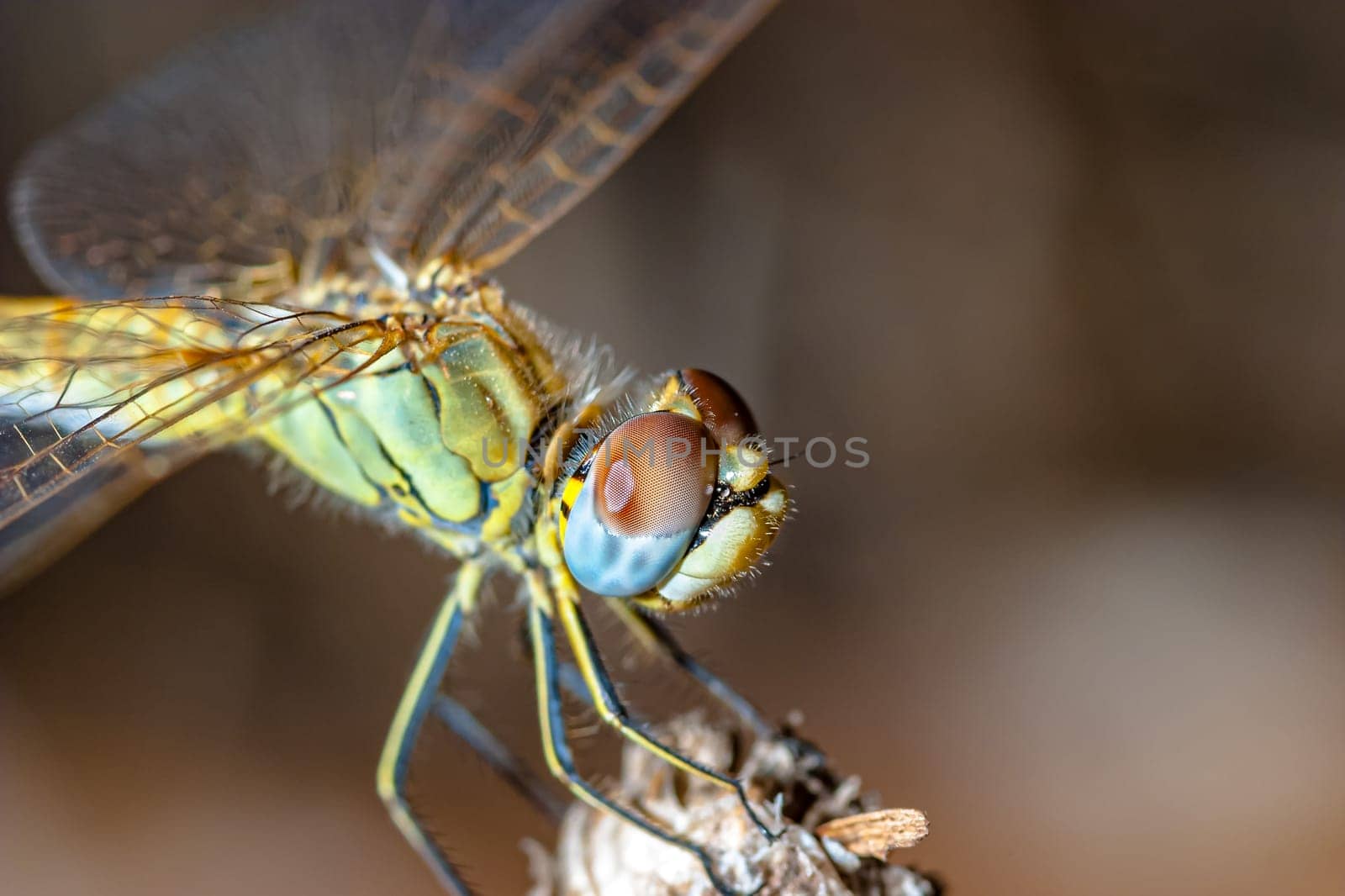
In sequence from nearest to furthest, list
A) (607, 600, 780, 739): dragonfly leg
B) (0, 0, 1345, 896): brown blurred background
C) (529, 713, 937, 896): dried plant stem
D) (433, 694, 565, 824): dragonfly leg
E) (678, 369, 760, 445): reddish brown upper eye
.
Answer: (529, 713, 937, 896): dried plant stem → (678, 369, 760, 445): reddish brown upper eye → (607, 600, 780, 739): dragonfly leg → (433, 694, 565, 824): dragonfly leg → (0, 0, 1345, 896): brown blurred background

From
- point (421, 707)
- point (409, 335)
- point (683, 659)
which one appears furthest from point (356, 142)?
point (683, 659)

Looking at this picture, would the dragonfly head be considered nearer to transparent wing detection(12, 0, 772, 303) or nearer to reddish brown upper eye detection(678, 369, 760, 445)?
reddish brown upper eye detection(678, 369, 760, 445)

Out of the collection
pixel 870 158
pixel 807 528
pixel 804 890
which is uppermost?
pixel 870 158

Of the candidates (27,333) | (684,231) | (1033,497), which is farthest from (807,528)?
(27,333)

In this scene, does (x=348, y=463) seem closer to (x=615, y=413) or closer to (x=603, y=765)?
(x=615, y=413)

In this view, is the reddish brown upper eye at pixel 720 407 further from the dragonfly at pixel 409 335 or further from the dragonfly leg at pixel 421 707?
the dragonfly leg at pixel 421 707

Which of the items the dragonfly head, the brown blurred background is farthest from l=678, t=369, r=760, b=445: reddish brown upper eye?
the brown blurred background

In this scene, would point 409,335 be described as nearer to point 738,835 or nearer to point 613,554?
point 613,554
